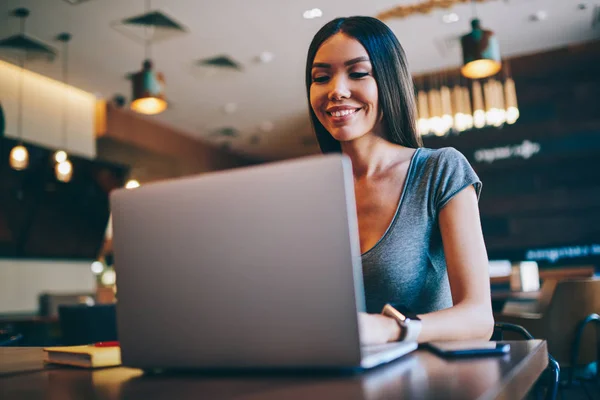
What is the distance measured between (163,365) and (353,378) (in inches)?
10.4

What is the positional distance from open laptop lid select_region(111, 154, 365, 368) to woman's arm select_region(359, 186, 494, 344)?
210 mm

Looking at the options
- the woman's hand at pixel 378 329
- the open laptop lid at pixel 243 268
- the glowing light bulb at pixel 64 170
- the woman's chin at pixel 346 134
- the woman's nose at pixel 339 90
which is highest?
the glowing light bulb at pixel 64 170

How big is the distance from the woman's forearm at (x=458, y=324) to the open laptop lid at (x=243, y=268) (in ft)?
0.99

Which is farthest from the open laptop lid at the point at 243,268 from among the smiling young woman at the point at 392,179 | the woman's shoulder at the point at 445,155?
the woman's shoulder at the point at 445,155

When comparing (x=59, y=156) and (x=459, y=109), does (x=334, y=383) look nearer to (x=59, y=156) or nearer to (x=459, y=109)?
(x=59, y=156)

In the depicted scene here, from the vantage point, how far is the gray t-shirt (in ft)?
3.74

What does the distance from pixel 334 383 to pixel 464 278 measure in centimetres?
50

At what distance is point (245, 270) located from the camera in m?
0.67

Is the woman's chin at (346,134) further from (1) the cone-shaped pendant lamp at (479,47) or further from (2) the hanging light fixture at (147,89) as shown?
(2) the hanging light fixture at (147,89)

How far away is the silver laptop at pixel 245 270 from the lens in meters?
0.62

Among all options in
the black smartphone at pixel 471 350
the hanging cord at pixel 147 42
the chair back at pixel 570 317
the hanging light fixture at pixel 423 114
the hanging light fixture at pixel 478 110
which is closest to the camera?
the black smartphone at pixel 471 350

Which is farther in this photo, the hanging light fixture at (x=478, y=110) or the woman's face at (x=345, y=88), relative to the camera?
the hanging light fixture at (x=478, y=110)

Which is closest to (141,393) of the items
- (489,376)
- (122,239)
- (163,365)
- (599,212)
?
(163,365)

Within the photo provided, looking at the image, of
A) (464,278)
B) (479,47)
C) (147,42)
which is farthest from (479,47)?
(464,278)
